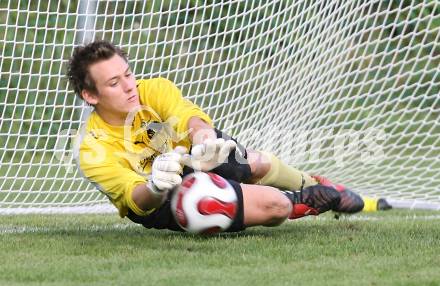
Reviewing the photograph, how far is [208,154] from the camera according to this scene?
3.45 meters

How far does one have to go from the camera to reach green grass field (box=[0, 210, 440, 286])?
9.76 feet

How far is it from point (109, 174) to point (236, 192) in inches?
19.6

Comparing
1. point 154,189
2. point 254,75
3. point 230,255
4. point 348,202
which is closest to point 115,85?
point 154,189

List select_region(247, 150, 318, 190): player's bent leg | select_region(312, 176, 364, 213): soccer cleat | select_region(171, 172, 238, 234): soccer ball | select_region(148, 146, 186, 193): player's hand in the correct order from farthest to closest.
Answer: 1. select_region(247, 150, 318, 190): player's bent leg
2. select_region(312, 176, 364, 213): soccer cleat
3. select_region(171, 172, 238, 234): soccer ball
4. select_region(148, 146, 186, 193): player's hand

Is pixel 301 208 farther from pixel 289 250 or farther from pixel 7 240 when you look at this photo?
pixel 7 240

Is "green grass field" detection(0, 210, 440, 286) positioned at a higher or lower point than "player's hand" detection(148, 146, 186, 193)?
lower

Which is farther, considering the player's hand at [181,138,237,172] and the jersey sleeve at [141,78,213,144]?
the jersey sleeve at [141,78,213,144]

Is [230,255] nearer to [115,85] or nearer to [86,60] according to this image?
[115,85]

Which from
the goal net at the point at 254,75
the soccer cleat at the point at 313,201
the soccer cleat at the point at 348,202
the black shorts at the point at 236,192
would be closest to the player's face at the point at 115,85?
the black shorts at the point at 236,192

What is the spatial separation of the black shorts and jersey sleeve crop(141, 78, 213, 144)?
0.13m

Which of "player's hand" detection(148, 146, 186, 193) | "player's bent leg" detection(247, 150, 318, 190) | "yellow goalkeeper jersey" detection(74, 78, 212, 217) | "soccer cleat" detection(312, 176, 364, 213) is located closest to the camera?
"player's hand" detection(148, 146, 186, 193)

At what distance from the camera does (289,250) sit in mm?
3461

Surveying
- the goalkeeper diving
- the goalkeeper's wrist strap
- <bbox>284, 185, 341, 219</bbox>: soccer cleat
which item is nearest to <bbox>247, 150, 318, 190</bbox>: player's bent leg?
the goalkeeper diving

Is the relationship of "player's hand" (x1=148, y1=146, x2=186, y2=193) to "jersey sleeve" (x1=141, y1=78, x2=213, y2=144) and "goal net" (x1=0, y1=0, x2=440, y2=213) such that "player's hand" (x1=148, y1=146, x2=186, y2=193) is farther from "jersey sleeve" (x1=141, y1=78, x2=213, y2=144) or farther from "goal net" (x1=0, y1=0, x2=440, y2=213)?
"goal net" (x1=0, y1=0, x2=440, y2=213)
